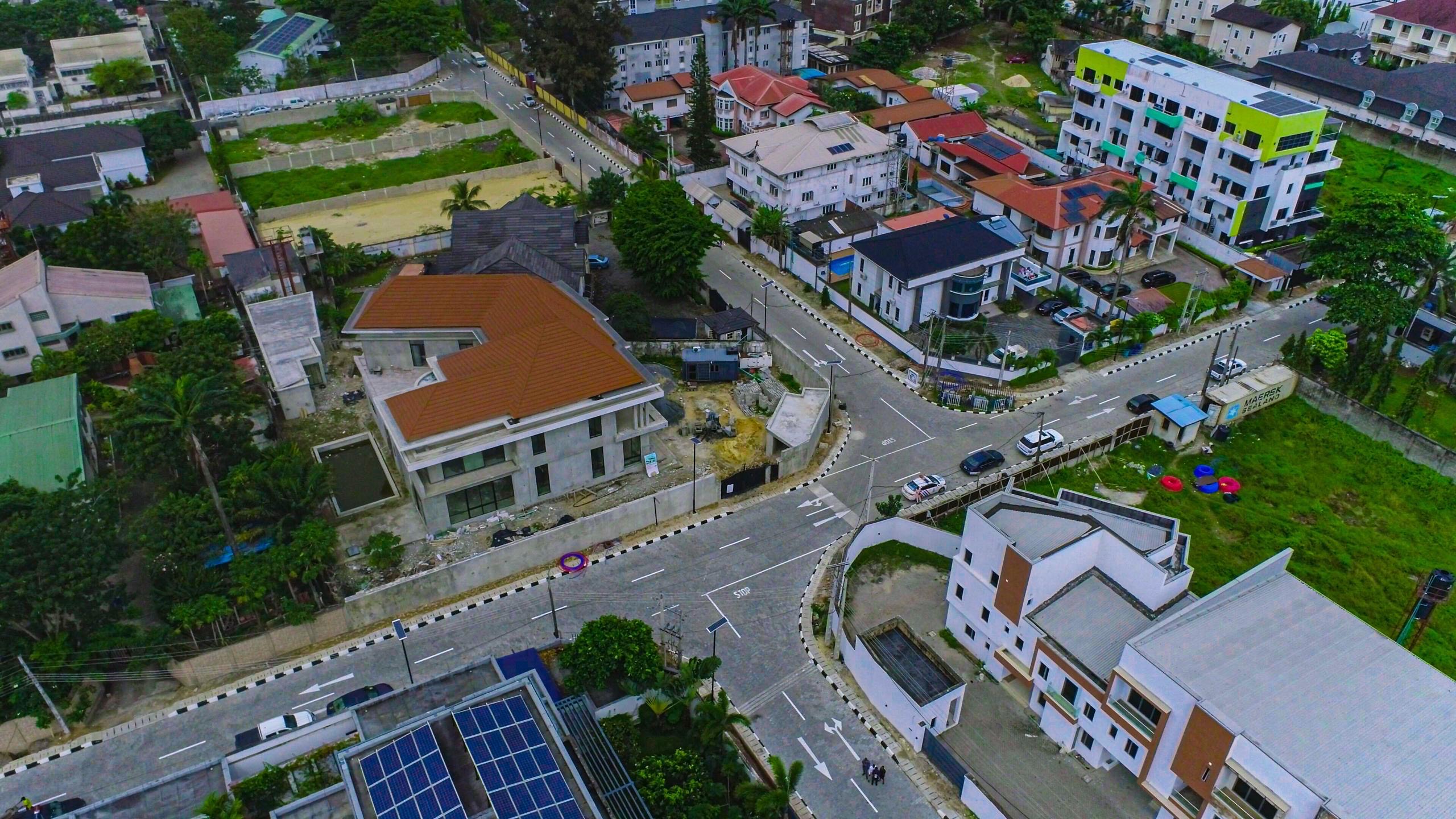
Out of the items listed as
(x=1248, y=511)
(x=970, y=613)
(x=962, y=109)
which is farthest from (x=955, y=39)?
(x=970, y=613)

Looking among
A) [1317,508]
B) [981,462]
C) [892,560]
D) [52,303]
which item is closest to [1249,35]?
[1317,508]

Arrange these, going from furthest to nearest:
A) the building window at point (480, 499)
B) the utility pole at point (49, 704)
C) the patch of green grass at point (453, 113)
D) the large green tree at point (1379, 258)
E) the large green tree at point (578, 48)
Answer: the patch of green grass at point (453, 113) < the large green tree at point (578, 48) < the large green tree at point (1379, 258) < the building window at point (480, 499) < the utility pole at point (49, 704)

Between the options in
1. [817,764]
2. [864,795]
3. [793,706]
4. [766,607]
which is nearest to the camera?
[864,795]

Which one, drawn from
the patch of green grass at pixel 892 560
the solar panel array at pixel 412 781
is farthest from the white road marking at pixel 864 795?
the solar panel array at pixel 412 781

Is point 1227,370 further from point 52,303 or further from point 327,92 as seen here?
point 327,92

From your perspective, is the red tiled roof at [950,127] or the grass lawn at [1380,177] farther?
the red tiled roof at [950,127]

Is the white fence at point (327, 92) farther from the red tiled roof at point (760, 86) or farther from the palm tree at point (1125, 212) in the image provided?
the palm tree at point (1125, 212)

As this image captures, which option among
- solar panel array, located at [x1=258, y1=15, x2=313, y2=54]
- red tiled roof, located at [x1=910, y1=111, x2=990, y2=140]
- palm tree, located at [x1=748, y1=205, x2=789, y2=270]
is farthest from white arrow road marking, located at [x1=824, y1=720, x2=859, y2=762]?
solar panel array, located at [x1=258, y1=15, x2=313, y2=54]

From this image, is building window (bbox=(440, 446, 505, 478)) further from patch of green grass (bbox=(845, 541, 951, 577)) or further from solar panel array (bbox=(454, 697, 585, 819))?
patch of green grass (bbox=(845, 541, 951, 577))
